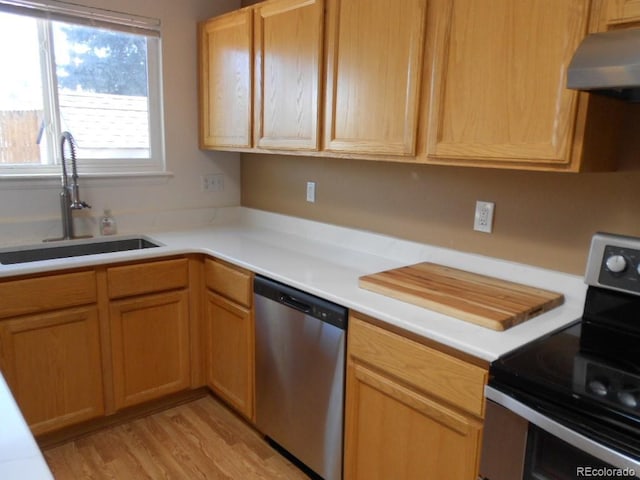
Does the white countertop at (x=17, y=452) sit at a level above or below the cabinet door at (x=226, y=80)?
below

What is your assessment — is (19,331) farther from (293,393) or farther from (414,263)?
(414,263)

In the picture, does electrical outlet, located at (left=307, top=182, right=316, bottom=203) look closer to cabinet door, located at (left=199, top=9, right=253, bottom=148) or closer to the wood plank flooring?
cabinet door, located at (left=199, top=9, right=253, bottom=148)

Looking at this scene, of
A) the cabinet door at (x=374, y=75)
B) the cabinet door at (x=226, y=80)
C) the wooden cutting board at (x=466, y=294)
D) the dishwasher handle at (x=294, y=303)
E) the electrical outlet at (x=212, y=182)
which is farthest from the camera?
the electrical outlet at (x=212, y=182)

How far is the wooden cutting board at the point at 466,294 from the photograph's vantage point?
4.84ft

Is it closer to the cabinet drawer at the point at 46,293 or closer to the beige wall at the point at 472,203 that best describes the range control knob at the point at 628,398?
the beige wall at the point at 472,203

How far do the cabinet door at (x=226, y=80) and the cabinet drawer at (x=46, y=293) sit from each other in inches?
41.3

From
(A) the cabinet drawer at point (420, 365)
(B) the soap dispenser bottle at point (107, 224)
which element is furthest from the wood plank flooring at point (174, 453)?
(B) the soap dispenser bottle at point (107, 224)

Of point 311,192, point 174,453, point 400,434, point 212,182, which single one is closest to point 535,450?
point 400,434

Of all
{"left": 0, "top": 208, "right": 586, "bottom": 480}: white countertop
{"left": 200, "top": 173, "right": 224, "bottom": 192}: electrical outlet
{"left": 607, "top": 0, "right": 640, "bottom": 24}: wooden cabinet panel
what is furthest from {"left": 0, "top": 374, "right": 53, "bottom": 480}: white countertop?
{"left": 200, "top": 173, "right": 224, "bottom": 192}: electrical outlet

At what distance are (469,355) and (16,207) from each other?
2.26 meters

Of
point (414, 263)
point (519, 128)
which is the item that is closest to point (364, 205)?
point (414, 263)

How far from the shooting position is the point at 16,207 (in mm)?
2422

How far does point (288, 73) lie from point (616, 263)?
1567mm

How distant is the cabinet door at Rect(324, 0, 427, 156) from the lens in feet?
5.66
